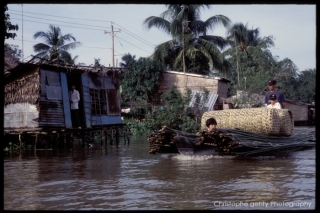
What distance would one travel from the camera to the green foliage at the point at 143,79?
85.2ft

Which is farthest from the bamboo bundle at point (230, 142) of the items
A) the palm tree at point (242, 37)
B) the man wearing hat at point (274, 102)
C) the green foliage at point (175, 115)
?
the palm tree at point (242, 37)

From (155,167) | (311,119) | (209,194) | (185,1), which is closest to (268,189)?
(209,194)

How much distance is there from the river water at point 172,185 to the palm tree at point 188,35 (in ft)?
53.8

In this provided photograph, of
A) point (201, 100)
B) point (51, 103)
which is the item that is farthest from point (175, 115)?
point (51, 103)

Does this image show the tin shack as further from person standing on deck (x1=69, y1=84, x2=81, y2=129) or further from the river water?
the river water

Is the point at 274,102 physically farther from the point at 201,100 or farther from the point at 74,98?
the point at 201,100

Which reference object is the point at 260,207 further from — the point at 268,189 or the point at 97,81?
the point at 97,81

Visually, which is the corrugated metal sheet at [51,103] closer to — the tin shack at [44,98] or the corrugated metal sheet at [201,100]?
the tin shack at [44,98]

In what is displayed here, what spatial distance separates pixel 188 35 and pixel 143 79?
407 cm

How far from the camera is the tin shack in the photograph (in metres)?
13.5

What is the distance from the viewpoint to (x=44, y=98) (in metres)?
13.6

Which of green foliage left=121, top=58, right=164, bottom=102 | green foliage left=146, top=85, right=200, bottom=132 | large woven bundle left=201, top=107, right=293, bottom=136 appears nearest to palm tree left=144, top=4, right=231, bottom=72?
green foliage left=121, top=58, right=164, bottom=102

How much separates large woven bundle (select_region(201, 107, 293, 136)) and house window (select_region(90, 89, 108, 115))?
726cm

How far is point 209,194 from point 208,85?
21.0m
